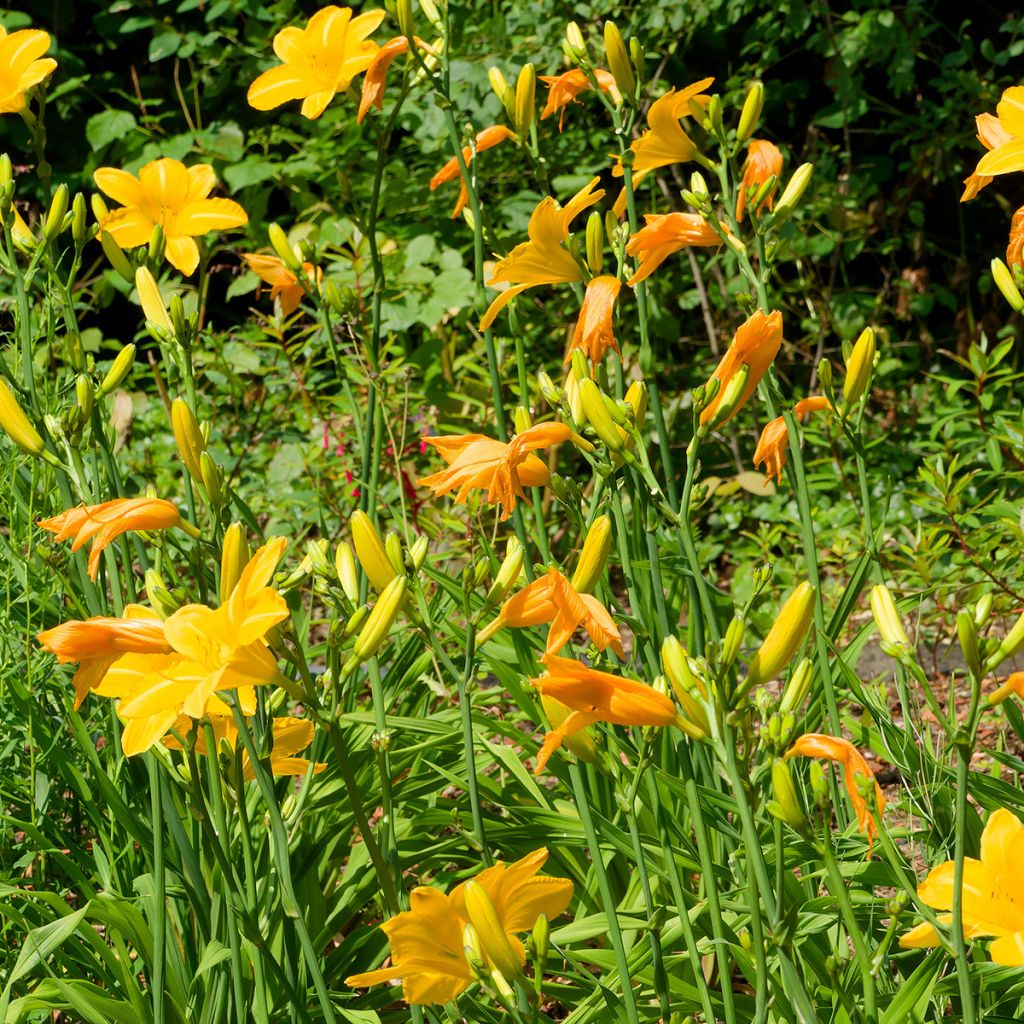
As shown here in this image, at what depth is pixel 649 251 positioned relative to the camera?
1.70 m

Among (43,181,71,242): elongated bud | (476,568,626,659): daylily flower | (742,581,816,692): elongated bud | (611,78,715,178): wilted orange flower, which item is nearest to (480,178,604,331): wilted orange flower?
(611,78,715,178): wilted orange flower

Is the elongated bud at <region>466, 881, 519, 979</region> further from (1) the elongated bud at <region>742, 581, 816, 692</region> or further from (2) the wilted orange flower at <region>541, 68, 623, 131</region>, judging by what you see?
(2) the wilted orange flower at <region>541, 68, 623, 131</region>

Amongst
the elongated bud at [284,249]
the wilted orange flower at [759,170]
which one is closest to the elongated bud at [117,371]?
the elongated bud at [284,249]

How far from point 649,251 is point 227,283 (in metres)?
4.47

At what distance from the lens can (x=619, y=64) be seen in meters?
1.83

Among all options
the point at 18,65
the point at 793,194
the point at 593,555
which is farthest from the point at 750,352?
the point at 18,65

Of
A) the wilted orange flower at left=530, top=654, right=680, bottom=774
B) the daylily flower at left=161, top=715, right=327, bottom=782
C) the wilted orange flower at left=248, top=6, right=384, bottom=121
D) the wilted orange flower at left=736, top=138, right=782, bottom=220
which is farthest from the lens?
the wilted orange flower at left=248, top=6, right=384, bottom=121

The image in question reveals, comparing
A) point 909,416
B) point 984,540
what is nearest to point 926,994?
point 984,540

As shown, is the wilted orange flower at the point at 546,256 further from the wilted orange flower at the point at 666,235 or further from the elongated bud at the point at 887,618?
the elongated bud at the point at 887,618

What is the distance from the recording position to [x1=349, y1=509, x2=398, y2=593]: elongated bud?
4.16 feet

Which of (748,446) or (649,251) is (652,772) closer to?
(649,251)

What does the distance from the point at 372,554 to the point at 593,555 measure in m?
0.23

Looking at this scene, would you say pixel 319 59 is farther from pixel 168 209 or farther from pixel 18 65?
pixel 18 65

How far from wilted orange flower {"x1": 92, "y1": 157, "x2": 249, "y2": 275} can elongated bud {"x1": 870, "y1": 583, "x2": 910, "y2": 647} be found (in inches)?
45.0
